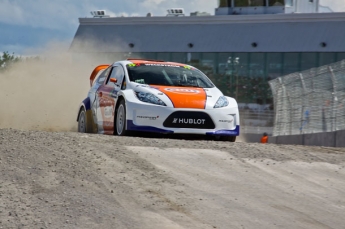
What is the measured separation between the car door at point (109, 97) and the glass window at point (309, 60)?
3992cm

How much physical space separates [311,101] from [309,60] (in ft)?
111

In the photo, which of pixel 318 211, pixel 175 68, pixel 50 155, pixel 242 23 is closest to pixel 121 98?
pixel 175 68

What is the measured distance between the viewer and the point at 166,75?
14211 mm

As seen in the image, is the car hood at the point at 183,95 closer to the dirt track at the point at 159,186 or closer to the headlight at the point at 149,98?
the headlight at the point at 149,98

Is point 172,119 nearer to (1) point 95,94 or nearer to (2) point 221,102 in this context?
(2) point 221,102

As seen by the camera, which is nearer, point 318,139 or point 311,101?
point 318,139

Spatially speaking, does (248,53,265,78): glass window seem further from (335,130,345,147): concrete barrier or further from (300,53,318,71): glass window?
(335,130,345,147): concrete barrier

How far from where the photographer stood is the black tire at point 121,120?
13227 mm

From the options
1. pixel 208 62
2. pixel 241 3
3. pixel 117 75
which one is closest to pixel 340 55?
pixel 241 3

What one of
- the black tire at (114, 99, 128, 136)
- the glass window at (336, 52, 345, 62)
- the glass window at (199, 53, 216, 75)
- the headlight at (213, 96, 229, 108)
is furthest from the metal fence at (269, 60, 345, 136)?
the glass window at (199, 53, 216, 75)

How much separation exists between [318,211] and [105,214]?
2075 mm

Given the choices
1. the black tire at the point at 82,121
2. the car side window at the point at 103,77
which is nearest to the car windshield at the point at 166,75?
the car side window at the point at 103,77

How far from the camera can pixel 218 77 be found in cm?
5753

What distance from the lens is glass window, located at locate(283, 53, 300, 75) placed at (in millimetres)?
54312
